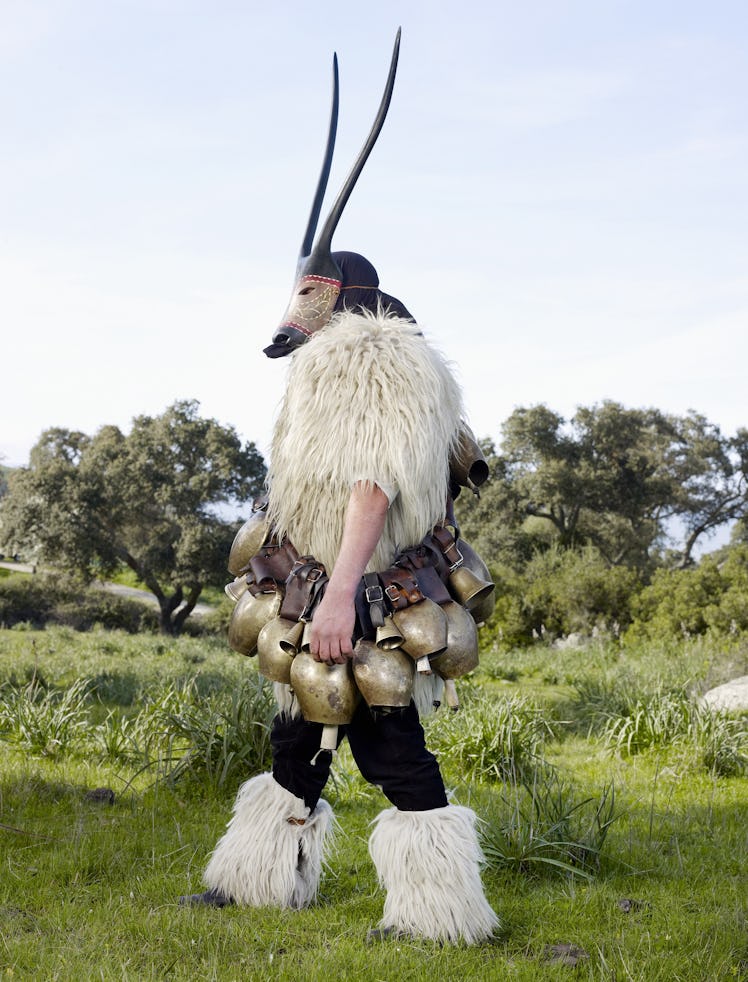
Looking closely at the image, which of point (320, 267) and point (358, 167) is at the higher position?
point (358, 167)

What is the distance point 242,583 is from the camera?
323 cm

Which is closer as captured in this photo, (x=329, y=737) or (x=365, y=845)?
(x=329, y=737)

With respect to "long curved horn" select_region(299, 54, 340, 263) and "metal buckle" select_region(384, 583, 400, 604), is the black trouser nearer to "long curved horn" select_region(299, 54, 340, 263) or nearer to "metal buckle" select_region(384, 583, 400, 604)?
"metal buckle" select_region(384, 583, 400, 604)

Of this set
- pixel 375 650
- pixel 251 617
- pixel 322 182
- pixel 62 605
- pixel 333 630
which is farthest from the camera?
pixel 62 605

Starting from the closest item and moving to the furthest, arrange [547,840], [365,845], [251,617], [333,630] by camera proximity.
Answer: [333,630] < [251,617] < [547,840] < [365,845]

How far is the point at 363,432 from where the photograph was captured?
9.43ft

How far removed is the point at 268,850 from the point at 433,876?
2.11 ft

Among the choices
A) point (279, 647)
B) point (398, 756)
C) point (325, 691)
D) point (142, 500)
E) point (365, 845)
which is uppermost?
point (142, 500)

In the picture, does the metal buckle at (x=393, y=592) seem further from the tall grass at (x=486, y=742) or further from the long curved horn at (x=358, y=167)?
the tall grass at (x=486, y=742)

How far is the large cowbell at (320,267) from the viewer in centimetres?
310

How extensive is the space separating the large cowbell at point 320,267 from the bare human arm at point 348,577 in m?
0.71

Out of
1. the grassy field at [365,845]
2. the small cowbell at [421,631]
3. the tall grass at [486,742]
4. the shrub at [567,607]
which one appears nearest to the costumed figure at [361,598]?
the small cowbell at [421,631]

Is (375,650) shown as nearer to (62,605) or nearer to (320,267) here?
(320,267)

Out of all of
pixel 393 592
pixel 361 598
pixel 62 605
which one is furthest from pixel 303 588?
pixel 62 605
